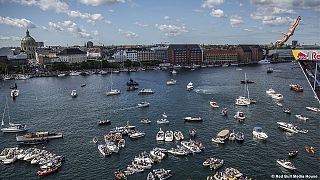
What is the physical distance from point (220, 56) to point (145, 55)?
32.2 metres

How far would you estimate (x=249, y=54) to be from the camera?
465 feet

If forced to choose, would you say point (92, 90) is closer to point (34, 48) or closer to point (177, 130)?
point (177, 130)

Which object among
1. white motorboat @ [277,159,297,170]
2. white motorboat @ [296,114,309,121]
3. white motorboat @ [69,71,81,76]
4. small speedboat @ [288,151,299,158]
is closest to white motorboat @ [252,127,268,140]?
small speedboat @ [288,151,299,158]

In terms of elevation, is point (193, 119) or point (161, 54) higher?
point (161, 54)

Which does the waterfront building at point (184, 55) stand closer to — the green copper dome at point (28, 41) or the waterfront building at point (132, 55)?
the waterfront building at point (132, 55)

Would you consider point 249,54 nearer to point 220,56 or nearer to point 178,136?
point 220,56

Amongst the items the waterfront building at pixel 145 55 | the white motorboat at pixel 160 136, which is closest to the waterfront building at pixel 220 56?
the waterfront building at pixel 145 55

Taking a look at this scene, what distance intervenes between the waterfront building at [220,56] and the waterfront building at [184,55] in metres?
5.62

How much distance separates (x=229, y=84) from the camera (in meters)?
70.4

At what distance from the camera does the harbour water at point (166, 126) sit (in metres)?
25.1

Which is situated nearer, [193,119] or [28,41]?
[193,119]

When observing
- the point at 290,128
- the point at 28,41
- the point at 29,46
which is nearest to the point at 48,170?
the point at 290,128

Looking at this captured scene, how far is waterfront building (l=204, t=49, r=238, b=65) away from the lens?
442ft

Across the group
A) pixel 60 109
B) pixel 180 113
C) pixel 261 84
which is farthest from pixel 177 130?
pixel 261 84
